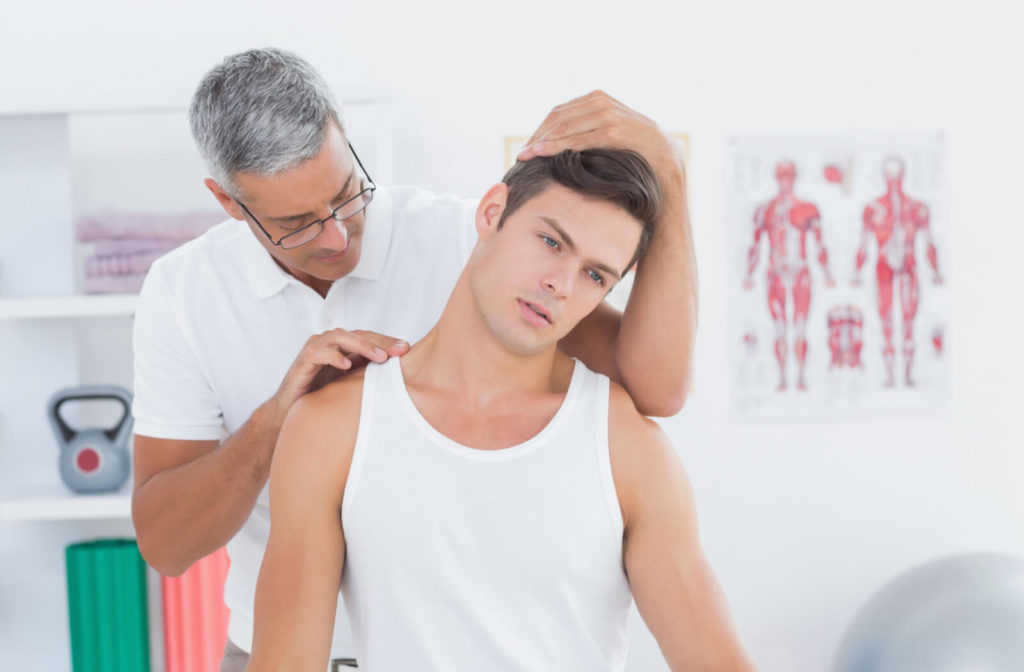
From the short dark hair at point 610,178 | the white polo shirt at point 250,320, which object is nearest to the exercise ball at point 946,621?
the white polo shirt at point 250,320

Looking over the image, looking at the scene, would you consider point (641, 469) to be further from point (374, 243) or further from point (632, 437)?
point (374, 243)

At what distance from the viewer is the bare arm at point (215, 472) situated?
1.25 m

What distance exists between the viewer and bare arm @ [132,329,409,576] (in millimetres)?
1253

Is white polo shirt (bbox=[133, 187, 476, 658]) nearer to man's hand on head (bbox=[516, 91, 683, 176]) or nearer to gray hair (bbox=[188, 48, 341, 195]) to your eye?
gray hair (bbox=[188, 48, 341, 195])

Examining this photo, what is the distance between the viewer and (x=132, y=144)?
2.67 metres

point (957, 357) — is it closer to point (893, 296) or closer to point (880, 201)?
point (893, 296)

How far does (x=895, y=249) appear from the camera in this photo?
2.97m

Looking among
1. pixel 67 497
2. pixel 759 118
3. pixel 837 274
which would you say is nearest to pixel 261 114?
pixel 67 497

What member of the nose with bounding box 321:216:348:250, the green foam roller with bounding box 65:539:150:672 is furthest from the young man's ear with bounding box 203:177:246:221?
the green foam roller with bounding box 65:539:150:672

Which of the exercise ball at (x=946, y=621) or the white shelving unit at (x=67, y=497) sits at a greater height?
the white shelving unit at (x=67, y=497)

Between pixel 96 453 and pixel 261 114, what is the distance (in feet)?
4.83

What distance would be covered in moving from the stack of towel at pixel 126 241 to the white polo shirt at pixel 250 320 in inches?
33.7

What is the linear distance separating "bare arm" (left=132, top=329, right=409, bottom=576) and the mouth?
0.19m

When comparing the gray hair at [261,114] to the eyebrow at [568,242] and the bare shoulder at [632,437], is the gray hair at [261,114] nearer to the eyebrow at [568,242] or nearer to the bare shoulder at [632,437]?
the eyebrow at [568,242]
